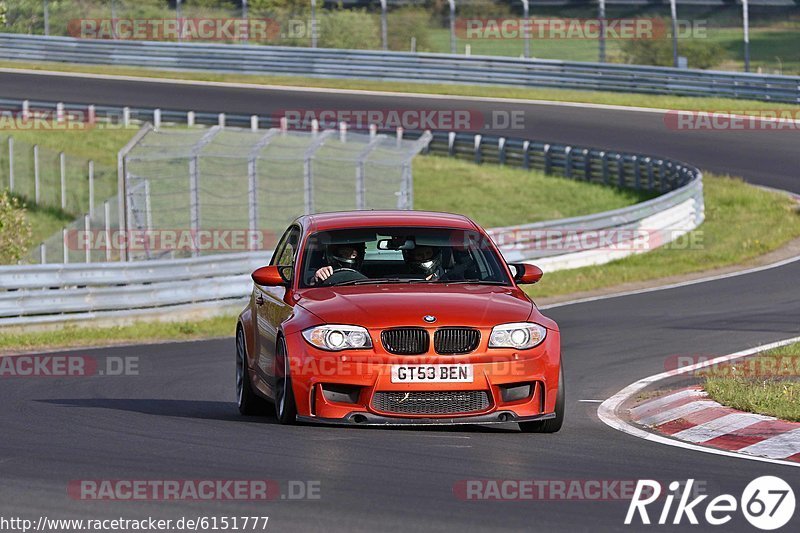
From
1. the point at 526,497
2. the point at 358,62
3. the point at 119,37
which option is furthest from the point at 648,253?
the point at 119,37

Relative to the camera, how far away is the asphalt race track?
22.4 feet

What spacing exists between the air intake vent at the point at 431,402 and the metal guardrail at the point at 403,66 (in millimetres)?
33152

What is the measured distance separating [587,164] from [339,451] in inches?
1101

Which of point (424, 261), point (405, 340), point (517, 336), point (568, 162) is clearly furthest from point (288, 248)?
point (568, 162)

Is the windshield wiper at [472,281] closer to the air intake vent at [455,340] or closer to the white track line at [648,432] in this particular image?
the air intake vent at [455,340]

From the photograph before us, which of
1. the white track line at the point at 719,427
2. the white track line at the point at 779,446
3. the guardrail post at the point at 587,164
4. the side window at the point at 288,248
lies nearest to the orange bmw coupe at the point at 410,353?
the side window at the point at 288,248

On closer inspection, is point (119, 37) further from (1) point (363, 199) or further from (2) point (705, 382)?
(2) point (705, 382)

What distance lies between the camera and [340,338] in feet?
30.2

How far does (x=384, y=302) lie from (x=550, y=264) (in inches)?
596

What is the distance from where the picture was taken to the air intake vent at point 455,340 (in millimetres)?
9180

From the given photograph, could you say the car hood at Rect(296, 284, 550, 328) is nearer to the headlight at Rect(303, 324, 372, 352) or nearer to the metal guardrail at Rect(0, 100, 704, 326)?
the headlight at Rect(303, 324, 372, 352)

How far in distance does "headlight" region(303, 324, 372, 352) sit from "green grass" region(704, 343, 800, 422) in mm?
2750

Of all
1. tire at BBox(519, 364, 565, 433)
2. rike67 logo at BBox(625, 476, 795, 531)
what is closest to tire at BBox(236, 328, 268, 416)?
tire at BBox(519, 364, 565, 433)

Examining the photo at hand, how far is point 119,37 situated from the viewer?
53.3 m
